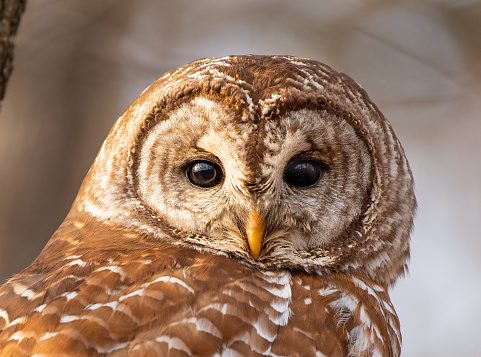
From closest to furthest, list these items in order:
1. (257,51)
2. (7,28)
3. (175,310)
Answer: (175,310) < (7,28) < (257,51)

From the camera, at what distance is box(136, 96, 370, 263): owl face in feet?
8.34

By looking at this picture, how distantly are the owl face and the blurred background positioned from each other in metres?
2.65

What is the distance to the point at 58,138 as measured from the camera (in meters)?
5.47

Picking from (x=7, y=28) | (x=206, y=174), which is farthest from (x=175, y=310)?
(x=7, y=28)

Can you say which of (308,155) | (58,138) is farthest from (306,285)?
(58,138)

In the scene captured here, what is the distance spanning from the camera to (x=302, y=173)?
267 centimetres

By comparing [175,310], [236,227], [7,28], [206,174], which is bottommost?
[175,310]

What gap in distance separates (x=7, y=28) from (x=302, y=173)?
1465 mm

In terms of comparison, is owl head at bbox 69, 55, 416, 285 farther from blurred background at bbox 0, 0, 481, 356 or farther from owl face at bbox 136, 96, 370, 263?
blurred background at bbox 0, 0, 481, 356

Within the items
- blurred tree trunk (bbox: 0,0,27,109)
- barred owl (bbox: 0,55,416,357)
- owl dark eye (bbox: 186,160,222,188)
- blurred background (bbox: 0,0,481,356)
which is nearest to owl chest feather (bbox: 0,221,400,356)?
barred owl (bbox: 0,55,416,357)

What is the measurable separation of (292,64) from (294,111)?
332 millimetres

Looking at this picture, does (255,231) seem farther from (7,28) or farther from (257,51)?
(257,51)

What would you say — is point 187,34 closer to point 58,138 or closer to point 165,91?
point 58,138

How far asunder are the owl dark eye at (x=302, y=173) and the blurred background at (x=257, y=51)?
9.74ft
